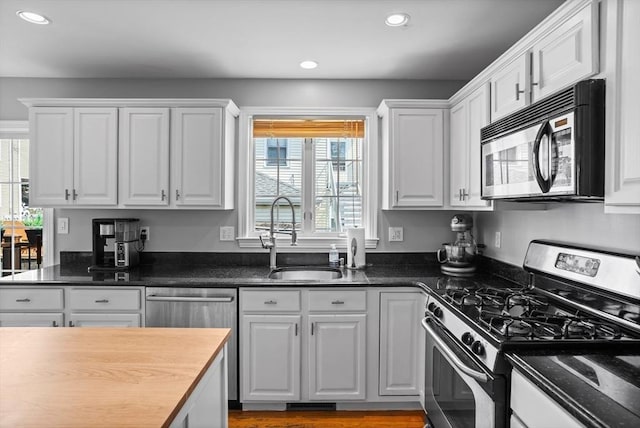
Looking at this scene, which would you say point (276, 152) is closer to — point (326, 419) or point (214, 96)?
point (214, 96)

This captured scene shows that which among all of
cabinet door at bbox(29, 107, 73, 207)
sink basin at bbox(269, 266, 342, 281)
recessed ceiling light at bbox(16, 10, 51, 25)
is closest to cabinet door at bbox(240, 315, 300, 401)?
sink basin at bbox(269, 266, 342, 281)

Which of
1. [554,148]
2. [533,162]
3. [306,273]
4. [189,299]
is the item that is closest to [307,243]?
[306,273]

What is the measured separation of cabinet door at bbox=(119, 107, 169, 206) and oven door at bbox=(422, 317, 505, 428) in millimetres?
2064

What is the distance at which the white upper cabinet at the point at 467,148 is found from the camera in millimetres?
2332

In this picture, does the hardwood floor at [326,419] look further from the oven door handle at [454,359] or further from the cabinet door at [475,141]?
the cabinet door at [475,141]

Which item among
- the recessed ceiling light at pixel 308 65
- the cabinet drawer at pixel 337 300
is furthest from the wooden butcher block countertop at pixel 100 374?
the recessed ceiling light at pixel 308 65

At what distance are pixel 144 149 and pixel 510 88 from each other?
2388mm

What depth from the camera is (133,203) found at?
9.32 feet

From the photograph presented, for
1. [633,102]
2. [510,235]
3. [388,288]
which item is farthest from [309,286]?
[633,102]

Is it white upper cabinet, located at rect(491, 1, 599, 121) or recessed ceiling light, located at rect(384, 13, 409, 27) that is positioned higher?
recessed ceiling light, located at rect(384, 13, 409, 27)

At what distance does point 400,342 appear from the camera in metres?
2.55

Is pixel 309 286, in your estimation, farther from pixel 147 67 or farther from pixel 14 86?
pixel 14 86

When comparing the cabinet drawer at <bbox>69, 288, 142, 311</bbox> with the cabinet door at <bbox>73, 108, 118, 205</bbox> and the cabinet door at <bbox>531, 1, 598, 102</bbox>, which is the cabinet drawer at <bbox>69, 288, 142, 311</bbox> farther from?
the cabinet door at <bbox>531, 1, 598, 102</bbox>

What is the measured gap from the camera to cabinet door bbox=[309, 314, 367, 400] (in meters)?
2.53
